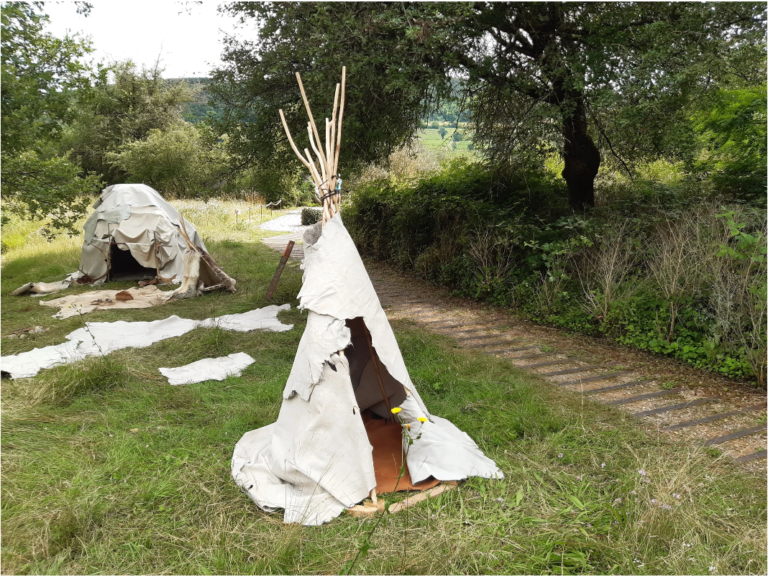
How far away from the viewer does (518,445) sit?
356 centimetres

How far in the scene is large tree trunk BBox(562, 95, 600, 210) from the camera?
7352 millimetres

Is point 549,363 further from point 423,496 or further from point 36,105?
point 36,105

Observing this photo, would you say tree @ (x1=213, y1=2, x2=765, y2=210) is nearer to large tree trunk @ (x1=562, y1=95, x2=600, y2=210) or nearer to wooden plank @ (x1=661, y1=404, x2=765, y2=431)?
large tree trunk @ (x1=562, y1=95, x2=600, y2=210)

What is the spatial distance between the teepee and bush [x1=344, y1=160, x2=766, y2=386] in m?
3.00

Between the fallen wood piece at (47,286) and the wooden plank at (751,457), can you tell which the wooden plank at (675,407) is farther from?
the fallen wood piece at (47,286)

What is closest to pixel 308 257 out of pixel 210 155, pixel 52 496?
pixel 52 496

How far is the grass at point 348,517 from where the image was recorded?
96.3 inches

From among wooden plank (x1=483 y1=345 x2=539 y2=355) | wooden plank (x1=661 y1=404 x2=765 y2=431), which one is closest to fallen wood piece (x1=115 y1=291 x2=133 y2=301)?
wooden plank (x1=483 y1=345 x2=539 y2=355)

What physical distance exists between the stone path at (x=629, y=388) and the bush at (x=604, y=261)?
18.0 inches

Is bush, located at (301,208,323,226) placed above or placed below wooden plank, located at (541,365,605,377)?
above

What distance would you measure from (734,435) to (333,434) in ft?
9.96

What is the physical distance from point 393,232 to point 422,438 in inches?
307

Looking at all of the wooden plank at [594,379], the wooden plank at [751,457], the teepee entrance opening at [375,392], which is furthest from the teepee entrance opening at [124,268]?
the wooden plank at [751,457]

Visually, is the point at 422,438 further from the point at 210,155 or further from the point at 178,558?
the point at 210,155
